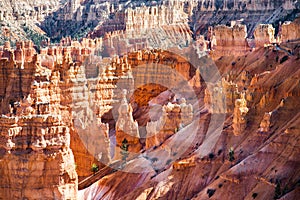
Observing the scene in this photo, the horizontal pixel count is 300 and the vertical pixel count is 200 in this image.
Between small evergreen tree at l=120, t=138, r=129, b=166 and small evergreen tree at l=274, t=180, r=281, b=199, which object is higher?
small evergreen tree at l=274, t=180, r=281, b=199

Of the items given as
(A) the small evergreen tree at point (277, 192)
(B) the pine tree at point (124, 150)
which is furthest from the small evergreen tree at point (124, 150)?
(A) the small evergreen tree at point (277, 192)

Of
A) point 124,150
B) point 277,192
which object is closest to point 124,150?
point 124,150

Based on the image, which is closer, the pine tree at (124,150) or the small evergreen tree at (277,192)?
the small evergreen tree at (277,192)

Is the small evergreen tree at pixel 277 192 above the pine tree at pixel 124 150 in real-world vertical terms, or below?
above

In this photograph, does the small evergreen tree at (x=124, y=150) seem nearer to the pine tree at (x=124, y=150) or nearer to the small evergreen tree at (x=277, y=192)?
the pine tree at (x=124, y=150)

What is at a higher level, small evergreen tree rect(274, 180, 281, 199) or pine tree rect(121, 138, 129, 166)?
small evergreen tree rect(274, 180, 281, 199)

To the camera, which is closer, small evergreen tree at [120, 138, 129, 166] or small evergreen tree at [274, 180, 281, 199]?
small evergreen tree at [274, 180, 281, 199]

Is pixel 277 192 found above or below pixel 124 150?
above

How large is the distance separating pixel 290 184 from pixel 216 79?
34820 millimetres

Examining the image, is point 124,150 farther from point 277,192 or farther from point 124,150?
point 277,192

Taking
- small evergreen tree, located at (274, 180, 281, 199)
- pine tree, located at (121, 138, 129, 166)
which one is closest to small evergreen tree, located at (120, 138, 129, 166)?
pine tree, located at (121, 138, 129, 166)

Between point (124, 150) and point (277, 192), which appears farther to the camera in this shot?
point (124, 150)

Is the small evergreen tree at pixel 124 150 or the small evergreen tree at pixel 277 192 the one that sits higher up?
the small evergreen tree at pixel 277 192

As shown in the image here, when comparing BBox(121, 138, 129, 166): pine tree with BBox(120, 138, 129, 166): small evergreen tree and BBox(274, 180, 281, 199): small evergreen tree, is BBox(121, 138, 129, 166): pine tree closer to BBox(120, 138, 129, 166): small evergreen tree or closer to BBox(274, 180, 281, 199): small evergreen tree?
BBox(120, 138, 129, 166): small evergreen tree
